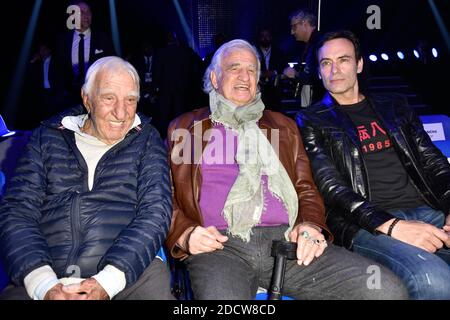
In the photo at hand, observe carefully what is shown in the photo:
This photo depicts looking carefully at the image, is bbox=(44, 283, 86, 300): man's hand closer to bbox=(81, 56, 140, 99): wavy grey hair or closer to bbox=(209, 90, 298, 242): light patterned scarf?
bbox=(209, 90, 298, 242): light patterned scarf

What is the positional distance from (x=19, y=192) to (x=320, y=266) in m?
1.42

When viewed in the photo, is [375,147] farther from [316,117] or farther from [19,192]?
[19,192]

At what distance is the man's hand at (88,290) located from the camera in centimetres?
157

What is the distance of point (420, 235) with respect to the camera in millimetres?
1940

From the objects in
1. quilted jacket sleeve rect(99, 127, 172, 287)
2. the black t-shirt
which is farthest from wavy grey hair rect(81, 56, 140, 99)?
the black t-shirt

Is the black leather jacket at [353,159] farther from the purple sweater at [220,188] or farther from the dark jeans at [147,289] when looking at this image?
the dark jeans at [147,289]

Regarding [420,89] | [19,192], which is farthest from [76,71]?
[420,89]

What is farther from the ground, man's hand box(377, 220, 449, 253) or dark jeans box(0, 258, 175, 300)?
man's hand box(377, 220, 449, 253)

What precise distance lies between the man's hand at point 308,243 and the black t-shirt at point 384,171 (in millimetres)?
534

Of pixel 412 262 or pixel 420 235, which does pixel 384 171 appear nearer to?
pixel 420 235

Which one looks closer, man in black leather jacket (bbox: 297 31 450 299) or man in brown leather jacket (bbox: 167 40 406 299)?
man in brown leather jacket (bbox: 167 40 406 299)

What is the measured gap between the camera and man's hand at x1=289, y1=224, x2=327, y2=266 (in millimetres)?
1877

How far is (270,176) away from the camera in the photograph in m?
2.16

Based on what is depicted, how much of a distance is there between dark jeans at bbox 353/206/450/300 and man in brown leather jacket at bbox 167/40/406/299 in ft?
0.27
